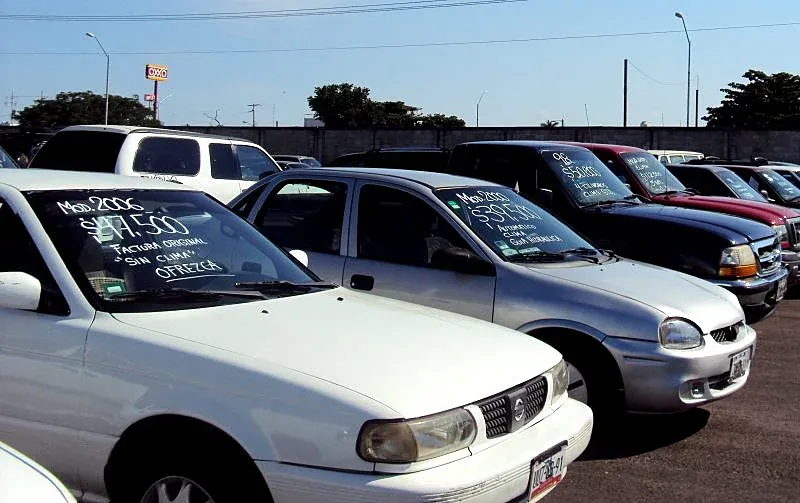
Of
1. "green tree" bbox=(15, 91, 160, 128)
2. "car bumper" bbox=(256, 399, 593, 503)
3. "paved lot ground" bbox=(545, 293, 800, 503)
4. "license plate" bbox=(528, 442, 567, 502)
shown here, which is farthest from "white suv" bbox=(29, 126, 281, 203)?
"green tree" bbox=(15, 91, 160, 128)

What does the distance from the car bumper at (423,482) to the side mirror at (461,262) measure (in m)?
2.35

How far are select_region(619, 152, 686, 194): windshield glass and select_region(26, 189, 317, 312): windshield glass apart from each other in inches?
271

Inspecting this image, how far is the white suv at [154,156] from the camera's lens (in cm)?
1083

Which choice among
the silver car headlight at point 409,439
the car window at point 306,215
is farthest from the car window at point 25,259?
the car window at point 306,215

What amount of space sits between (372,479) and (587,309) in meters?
2.69

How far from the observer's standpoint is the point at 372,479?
311cm

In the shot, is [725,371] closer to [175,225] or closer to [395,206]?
[395,206]

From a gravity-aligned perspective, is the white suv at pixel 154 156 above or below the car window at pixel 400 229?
above

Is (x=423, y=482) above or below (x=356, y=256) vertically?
below

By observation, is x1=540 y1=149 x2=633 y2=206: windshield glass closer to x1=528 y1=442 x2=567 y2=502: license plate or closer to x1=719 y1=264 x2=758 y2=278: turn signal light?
Answer: x1=719 y1=264 x2=758 y2=278: turn signal light

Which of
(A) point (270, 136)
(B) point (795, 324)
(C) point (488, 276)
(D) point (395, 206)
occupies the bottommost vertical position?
(B) point (795, 324)

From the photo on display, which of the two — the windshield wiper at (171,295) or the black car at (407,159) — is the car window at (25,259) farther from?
the black car at (407,159)

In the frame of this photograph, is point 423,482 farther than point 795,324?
No

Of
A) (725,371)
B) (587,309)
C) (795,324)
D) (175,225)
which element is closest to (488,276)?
(587,309)
